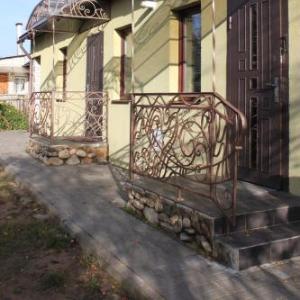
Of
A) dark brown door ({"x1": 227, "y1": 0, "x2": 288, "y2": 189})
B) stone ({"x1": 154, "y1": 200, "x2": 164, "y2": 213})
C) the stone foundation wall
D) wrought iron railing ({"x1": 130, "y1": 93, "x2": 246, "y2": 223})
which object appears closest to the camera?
wrought iron railing ({"x1": 130, "y1": 93, "x2": 246, "y2": 223})

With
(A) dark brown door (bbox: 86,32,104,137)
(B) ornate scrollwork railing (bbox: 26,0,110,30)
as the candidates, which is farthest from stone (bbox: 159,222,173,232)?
(B) ornate scrollwork railing (bbox: 26,0,110,30)

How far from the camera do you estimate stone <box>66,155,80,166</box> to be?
9094 mm

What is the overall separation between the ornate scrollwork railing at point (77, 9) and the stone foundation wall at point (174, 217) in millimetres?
4814

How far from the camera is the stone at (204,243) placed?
14.2 feet

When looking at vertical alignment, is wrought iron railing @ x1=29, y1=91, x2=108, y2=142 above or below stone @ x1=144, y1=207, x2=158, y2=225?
above

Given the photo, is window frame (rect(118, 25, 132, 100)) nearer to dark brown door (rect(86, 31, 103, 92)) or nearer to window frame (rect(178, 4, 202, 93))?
dark brown door (rect(86, 31, 103, 92))

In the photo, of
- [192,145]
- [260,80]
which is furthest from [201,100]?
[192,145]

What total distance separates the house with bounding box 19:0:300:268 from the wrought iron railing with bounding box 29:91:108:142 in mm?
41

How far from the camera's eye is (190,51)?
282 inches

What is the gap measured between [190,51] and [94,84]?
11.4ft

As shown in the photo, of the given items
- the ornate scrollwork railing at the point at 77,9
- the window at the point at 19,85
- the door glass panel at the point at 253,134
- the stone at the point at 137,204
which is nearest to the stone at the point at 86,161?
the ornate scrollwork railing at the point at 77,9

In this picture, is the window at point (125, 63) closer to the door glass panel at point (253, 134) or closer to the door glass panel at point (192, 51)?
the door glass panel at point (192, 51)

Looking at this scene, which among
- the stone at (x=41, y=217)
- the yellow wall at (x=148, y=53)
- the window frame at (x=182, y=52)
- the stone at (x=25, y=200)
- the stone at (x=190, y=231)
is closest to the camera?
the stone at (x=190, y=231)

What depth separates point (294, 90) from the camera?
5.12 metres
